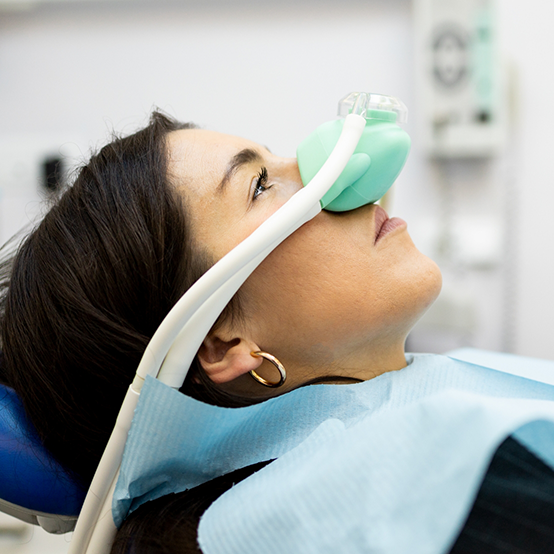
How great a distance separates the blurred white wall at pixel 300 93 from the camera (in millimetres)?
1537

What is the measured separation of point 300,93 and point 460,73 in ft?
1.53

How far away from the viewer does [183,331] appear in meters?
0.66

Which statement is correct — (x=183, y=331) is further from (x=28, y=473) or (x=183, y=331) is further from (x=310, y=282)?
(x=28, y=473)

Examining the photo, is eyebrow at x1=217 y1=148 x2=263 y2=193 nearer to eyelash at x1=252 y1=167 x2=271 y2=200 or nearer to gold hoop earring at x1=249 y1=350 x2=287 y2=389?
eyelash at x1=252 y1=167 x2=271 y2=200

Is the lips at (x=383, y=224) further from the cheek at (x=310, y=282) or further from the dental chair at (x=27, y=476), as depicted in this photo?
the dental chair at (x=27, y=476)

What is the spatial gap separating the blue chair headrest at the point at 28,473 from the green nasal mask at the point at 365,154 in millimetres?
543

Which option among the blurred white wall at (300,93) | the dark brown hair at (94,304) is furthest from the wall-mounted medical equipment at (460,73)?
the dark brown hair at (94,304)

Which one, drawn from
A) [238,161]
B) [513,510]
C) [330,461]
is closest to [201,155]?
[238,161]

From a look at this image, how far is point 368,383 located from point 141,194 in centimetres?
44

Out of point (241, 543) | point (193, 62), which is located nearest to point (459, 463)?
point (241, 543)

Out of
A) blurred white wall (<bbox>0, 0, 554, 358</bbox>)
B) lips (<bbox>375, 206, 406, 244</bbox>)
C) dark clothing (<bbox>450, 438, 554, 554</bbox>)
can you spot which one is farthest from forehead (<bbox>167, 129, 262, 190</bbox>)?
blurred white wall (<bbox>0, 0, 554, 358</bbox>)

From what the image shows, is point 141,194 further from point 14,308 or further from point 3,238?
point 3,238

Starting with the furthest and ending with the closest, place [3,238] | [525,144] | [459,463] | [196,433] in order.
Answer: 1. [3,238]
2. [525,144]
3. [196,433]
4. [459,463]

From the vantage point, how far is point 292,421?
28.8 inches
